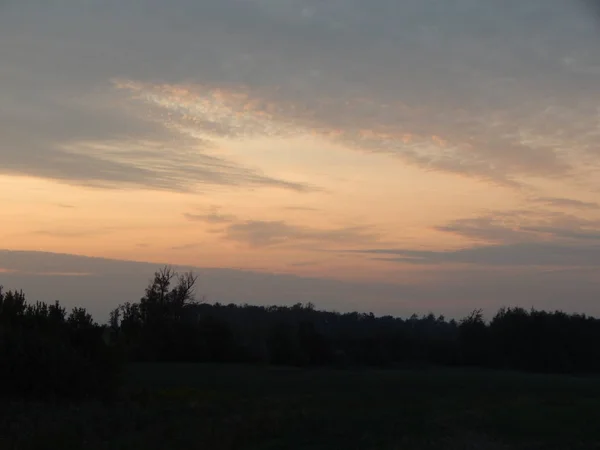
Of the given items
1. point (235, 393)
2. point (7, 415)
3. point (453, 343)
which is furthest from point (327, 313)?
point (7, 415)

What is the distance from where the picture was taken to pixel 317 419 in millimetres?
23062

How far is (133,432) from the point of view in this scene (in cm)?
2162

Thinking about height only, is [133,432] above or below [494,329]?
below

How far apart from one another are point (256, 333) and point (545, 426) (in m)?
50.5

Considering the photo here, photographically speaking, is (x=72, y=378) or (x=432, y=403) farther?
(x=72, y=378)

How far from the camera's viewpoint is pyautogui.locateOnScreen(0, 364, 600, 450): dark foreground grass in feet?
62.2

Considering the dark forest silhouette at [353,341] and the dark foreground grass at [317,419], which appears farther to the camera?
the dark forest silhouette at [353,341]

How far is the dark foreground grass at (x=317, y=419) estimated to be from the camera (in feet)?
62.2

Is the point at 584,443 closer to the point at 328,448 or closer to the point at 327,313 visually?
the point at 328,448

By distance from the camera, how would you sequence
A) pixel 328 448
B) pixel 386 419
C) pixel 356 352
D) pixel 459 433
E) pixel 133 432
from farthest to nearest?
pixel 356 352 → pixel 386 419 → pixel 133 432 → pixel 459 433 → pixel 328 448

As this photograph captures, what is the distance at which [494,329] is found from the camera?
70.6 metres

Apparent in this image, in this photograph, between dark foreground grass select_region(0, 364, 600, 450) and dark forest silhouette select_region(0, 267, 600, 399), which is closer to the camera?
dark foreground grass select_region(0, 364, 600, 450)

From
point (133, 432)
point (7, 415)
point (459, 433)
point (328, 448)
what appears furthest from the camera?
point (7, 415)

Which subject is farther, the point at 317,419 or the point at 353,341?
the point at 353,341
